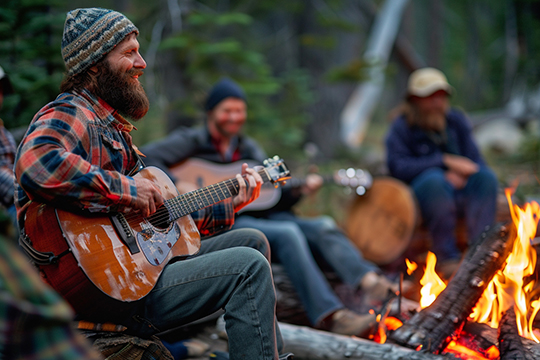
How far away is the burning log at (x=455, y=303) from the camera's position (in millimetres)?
2590

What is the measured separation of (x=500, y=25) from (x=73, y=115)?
2085 cm

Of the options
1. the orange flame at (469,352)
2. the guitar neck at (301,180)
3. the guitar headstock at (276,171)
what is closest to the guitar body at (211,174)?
the guitar neck at (301,180)

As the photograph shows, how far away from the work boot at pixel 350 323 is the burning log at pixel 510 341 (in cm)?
87

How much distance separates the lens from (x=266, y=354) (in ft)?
6.88

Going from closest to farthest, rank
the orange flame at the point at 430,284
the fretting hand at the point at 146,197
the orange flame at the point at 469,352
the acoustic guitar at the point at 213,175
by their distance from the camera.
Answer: the fretting hand at the point at 146,197
the orange flame at the point at 469,352
the orange flame at the point at 430,284
the acoustic guitar at the point at 213,175

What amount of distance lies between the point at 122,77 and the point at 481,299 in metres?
2.40

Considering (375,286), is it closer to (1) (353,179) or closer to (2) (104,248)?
(1) (353,179)

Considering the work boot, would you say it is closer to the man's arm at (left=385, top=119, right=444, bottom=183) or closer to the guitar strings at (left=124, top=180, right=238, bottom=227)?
the guitar strings at (left=124, top=180, right=238, bottom=227)

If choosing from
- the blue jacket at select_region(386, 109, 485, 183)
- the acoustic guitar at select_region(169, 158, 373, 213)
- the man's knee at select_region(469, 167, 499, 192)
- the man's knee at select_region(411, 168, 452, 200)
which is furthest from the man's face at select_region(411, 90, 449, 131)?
the acoustic guitar at select_region(169, 158, 373, 213)

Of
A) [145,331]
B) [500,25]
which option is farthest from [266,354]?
[500,25]

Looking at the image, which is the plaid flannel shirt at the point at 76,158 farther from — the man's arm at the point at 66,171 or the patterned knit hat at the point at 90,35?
the patterned knit hat at the point at 90,35

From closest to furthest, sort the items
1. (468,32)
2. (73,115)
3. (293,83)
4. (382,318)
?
(73,115), (382,318), (293,83), (468,32)

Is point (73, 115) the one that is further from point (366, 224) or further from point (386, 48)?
point (386, 48)

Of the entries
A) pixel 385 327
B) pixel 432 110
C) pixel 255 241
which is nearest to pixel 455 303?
pixel 385 327
